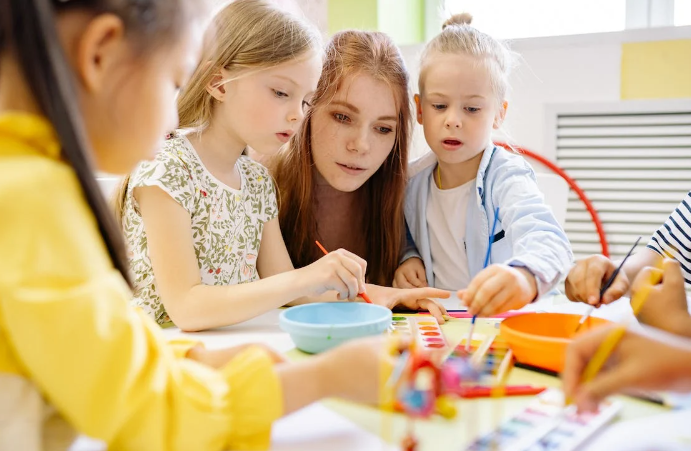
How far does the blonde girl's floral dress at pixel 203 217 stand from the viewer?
977 millimetres

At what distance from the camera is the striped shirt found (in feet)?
3.51

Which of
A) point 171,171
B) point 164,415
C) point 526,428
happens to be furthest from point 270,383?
point 171,171

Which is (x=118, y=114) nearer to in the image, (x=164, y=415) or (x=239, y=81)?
(x=164, y=415)

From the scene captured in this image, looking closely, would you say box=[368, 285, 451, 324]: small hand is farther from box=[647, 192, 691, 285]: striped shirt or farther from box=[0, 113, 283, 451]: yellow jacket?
box=[0, 113, 283, 451]: yellow jacket

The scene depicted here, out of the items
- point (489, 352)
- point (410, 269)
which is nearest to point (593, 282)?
point (489, 352)

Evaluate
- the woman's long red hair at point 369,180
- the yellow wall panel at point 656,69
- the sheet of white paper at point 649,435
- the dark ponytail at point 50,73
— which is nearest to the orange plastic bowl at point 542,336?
the sheet of white paper at point 649,435

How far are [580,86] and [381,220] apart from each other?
3.66 ft

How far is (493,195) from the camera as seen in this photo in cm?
125

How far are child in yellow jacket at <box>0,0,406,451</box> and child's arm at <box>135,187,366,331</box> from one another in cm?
38

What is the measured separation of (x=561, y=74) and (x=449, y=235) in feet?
3.44

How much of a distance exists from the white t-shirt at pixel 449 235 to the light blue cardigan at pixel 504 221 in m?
0.02

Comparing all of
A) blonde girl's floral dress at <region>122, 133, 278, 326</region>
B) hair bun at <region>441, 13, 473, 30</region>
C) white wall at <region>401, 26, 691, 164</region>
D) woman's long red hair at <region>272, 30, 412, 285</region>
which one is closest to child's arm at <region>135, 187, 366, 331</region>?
blonde girl's floral dress at <region>122, 133, 278, 326</region>

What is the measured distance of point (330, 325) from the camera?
0.73 meters

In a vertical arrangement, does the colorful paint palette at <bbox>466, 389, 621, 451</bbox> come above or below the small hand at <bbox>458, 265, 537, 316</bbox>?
below
